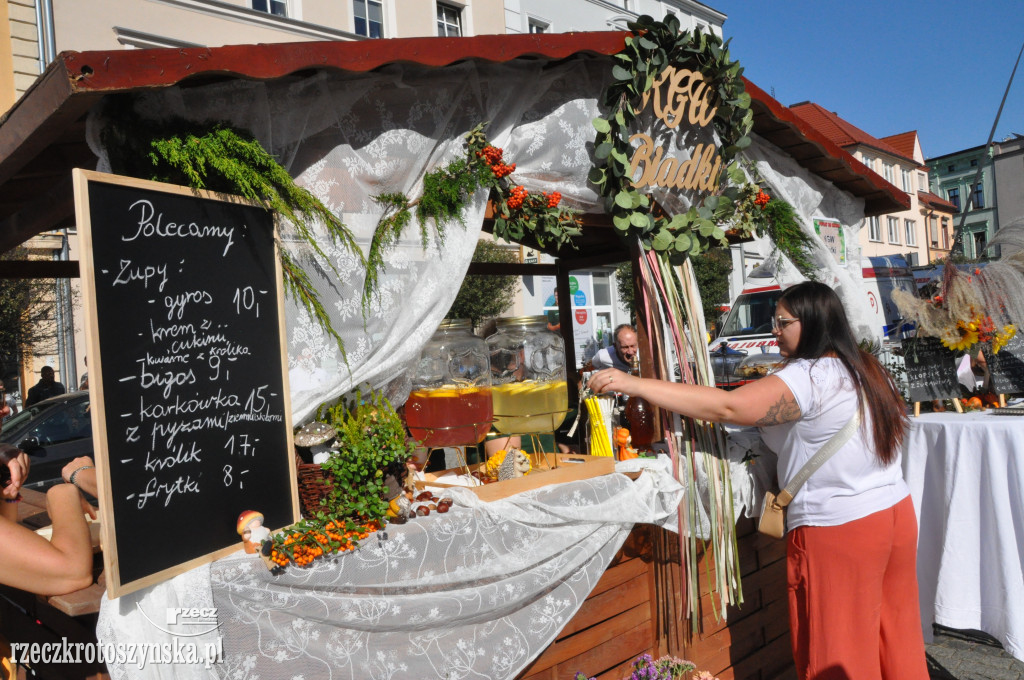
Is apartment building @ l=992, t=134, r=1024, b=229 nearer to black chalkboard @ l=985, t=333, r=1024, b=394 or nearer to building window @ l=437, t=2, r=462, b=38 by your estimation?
building window @ l=437, t=2, r=462, b=38

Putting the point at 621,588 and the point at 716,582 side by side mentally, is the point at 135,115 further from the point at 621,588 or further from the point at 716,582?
the point at 716,582

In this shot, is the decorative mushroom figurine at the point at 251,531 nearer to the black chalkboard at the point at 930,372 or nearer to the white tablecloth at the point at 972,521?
the white tablecloth at the point at 972,521

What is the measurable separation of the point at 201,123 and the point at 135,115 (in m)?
0.17

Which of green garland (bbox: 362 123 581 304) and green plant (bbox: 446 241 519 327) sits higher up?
green plant (bbox: 446 241 519 327)

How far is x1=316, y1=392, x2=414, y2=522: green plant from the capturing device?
2189 millimetres

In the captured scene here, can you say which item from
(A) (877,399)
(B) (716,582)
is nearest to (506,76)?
(A) (877,399)

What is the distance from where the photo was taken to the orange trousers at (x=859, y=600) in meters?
2.53

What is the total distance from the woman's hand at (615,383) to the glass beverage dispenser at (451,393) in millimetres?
435

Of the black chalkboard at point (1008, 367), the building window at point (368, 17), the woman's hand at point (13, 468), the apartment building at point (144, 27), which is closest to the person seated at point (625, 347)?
the black chalkboard at point (1008, 367)

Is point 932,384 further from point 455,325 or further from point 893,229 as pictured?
point 893,229

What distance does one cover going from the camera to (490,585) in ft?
7.59

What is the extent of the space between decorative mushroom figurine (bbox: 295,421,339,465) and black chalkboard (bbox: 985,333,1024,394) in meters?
3.65

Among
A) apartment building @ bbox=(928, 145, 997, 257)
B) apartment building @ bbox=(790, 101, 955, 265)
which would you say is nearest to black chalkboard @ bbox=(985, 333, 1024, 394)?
apartment building @ bbox=(790, 101, 955, 265)

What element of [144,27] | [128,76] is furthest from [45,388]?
[128,76]
